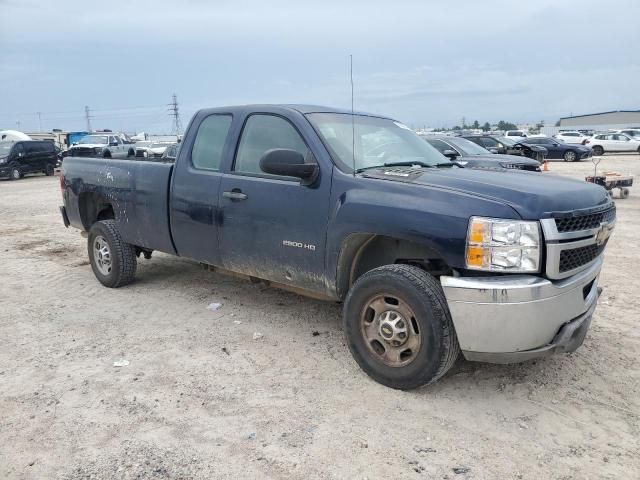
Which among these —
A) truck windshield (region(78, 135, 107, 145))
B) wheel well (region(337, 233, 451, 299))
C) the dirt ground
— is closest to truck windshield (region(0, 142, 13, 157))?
truck windshield (region(78, 135, 107, 145))

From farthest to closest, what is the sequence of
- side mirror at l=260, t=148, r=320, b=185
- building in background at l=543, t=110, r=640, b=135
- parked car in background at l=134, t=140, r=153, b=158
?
1. building in background at l=543, t=110, r=640, b=135
2. parked car in background at l=134, t=140, r=153, b=158
3. side mirror at l=260, t=148, r=320, b=185

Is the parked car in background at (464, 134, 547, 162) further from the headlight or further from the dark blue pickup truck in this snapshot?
the headlight

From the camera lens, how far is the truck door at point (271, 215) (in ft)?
13.0

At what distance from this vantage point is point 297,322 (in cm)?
499

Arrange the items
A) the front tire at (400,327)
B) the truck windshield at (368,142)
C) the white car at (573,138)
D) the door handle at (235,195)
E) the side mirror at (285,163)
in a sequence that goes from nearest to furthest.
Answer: the front tire at (400,327)
the side mirror at (285,163)
the truck windshield at (368,142)
the door handle at (235,195)
the white car at (573,138)

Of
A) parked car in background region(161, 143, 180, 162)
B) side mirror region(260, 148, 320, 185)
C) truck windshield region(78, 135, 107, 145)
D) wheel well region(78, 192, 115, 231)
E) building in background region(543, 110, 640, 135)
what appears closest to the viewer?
side mirror region(260, 148, 320, 185)

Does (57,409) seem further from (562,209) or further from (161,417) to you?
(562,209)

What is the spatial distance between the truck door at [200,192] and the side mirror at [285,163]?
38.9 inches

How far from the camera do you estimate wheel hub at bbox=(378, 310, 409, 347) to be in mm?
3523

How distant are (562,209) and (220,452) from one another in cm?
242

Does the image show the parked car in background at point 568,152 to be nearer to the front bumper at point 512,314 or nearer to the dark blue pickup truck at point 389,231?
the dark blue pickup truck at point 389,231

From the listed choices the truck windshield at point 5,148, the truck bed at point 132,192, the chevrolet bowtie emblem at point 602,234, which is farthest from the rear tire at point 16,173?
the chevrolet bowtie emblem at point 602,234

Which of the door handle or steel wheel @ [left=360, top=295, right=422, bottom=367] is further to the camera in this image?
the door handle

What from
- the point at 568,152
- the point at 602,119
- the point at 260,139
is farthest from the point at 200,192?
the point at 602,119
